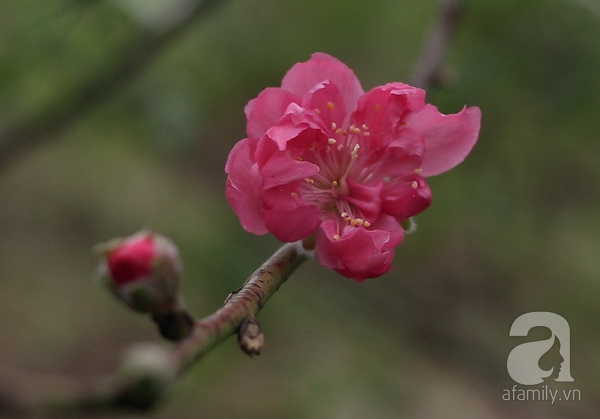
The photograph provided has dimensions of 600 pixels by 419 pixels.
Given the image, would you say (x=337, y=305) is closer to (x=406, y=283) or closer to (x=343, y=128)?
(x=406, y=283)

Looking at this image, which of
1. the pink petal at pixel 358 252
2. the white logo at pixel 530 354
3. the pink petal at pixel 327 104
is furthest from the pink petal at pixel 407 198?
the white logo at pixel 530 354

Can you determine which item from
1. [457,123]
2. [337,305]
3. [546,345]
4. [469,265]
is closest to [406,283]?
[469,265]

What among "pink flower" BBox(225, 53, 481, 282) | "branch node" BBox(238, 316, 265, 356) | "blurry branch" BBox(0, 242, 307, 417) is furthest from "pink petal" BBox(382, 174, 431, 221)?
"blurry branch" BBox(0, 242, 307, 417)

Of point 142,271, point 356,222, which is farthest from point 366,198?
point 142,271

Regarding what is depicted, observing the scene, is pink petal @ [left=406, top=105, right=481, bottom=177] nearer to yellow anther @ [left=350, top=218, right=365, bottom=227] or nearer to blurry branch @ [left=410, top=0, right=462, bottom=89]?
yellow anther @ [left=350, top=218, right=365, bottom=227]

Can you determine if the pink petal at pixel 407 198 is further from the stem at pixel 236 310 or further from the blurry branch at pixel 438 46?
the blurry branch at pixel 438 46

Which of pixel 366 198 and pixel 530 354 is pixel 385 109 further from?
pixel 530 354
